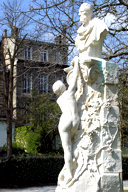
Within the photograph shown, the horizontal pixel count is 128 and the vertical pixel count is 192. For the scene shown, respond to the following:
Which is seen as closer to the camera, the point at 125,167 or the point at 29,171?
the point at 29,171

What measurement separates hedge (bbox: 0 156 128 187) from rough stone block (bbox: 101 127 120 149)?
29.3ft

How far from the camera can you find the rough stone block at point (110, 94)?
5.04 metres

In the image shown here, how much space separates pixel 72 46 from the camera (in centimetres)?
1130

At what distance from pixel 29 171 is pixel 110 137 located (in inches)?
371

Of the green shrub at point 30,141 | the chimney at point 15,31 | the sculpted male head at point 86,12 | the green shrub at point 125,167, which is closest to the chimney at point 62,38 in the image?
the chimney at point 15,31

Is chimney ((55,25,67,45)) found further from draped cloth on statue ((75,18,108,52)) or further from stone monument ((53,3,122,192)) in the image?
stone monument ((53,3,122,192))

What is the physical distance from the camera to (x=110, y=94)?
5.07 metres

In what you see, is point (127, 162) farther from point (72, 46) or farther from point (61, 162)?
point (72, 46)

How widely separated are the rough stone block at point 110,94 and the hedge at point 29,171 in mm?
9019

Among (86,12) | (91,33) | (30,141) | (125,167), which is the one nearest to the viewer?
(91,33)

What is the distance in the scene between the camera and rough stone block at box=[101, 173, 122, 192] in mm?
4754

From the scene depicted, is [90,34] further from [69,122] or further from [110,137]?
[110,137]

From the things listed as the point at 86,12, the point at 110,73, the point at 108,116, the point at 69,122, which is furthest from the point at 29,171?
the point at 86,12

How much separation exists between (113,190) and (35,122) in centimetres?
1617
